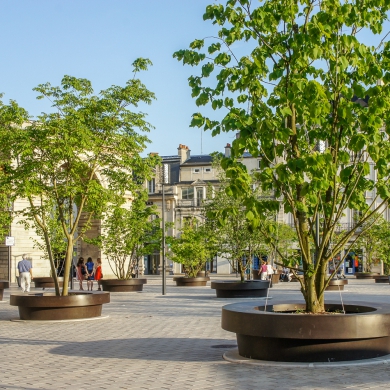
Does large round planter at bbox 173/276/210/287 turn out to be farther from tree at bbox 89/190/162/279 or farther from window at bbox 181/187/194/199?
window at bbox 181/187/194/199

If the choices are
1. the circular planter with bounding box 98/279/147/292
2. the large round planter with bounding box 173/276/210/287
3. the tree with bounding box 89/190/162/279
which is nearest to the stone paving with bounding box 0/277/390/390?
the circular planter with bounding box 98/279/147/292

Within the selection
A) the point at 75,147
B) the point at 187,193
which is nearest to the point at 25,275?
the point at 75,147

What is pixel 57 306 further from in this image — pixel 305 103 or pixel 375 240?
pixel 375 240

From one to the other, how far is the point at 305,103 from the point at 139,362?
13.7ft

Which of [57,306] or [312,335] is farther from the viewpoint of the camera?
[57,306]

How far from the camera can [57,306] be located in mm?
17203

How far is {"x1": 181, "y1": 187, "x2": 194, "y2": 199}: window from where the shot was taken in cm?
8356

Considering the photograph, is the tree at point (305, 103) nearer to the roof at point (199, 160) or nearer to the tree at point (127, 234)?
the tree at point (127, 234)

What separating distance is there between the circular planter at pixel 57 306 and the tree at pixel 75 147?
1042 mm

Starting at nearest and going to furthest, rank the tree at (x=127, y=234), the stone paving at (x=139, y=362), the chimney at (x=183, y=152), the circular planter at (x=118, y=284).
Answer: the stone paving at (x=139, y=362), the circular planter at (x=118, y=284), the tree at (x=127, y=234), the chimney at (x=183, y=152)

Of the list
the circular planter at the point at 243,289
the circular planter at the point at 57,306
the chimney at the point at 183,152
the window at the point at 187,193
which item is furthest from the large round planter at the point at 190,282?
the chimney at the point at 183,152

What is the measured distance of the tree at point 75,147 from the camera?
18.6m

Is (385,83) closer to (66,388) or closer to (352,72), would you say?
(352,72)

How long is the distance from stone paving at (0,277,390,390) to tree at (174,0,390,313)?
6.17 feet
